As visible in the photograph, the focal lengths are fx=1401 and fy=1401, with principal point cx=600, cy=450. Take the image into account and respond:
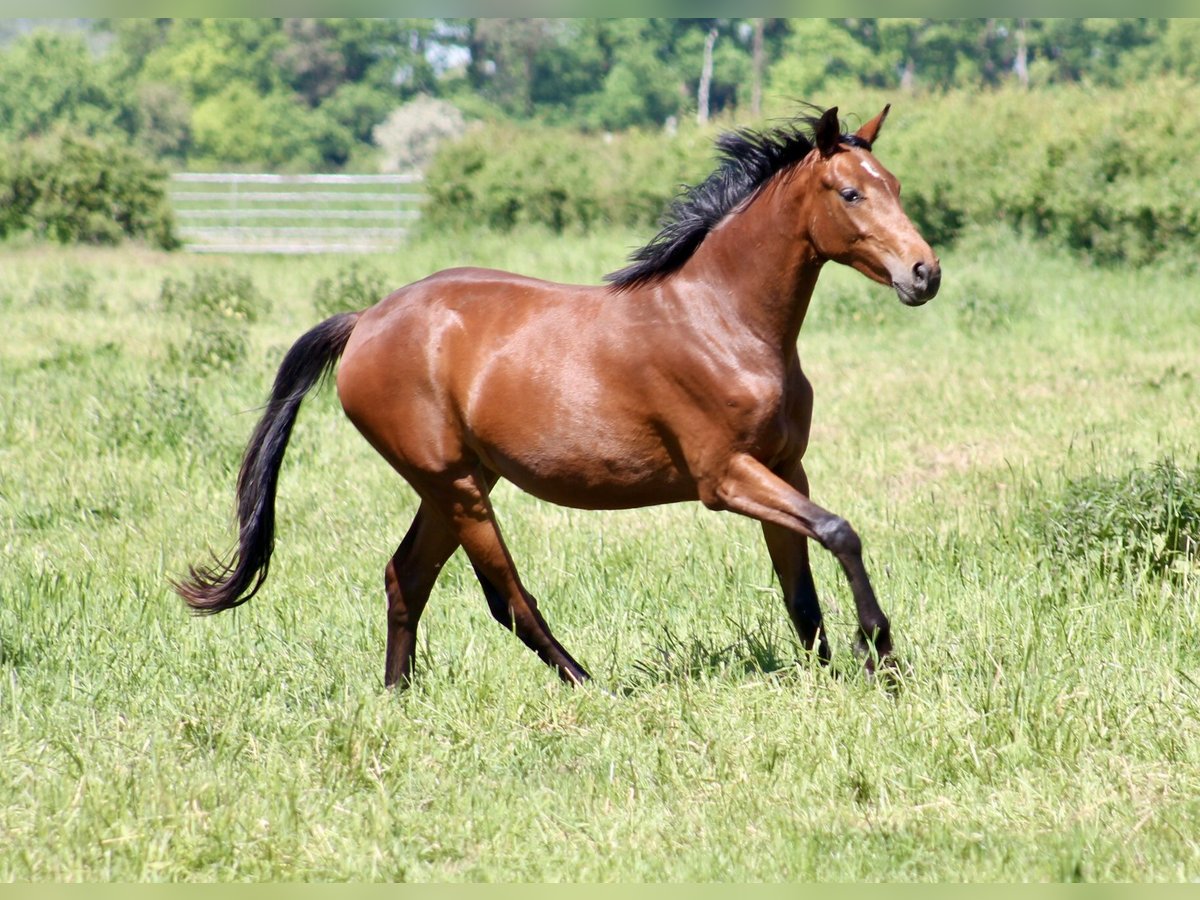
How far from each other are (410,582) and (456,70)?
6537 centimetres

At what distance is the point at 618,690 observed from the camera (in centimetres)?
471

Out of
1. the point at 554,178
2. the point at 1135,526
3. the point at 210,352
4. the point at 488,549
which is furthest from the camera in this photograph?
the point at 554,178

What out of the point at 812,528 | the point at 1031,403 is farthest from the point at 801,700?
the point at 1031,403

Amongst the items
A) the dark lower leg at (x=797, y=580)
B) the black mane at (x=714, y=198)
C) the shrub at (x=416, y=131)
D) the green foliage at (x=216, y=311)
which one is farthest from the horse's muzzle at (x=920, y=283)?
the shrub at (x=416, y=131)

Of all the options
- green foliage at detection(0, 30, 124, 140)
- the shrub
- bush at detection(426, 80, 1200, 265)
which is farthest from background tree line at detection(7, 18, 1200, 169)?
bush at detection(426, 80, 1200, 265)

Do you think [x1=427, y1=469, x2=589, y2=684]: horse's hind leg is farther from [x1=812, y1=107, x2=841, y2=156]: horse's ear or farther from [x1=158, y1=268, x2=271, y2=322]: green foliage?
[x1=158, y1=268, x2=271, y2=322]: green foliage

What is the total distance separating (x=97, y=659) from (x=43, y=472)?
3344mm

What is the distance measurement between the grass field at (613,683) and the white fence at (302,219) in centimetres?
2365

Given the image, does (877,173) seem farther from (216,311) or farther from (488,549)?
(216,311)

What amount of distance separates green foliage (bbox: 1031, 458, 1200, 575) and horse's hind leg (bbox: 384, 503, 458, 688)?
8.43ft

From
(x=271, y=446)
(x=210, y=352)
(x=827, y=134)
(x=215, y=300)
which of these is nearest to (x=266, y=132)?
(x=215, y=300)

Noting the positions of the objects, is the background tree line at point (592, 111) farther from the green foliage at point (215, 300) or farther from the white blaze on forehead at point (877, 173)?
the white blaze on forehead at point (877, 173)

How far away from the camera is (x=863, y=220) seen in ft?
14.3

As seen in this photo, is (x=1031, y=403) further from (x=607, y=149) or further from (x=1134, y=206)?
(x=607, y=149)
